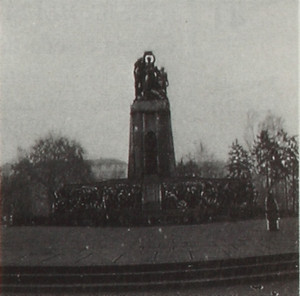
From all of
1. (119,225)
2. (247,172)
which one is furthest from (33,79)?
(247,172)

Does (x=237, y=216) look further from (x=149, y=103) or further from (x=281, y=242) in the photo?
(x=281, y=242)

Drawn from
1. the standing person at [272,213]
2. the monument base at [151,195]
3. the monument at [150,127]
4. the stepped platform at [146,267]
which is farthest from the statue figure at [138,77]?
the stepped platform at [146,267]

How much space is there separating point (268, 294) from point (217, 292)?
540 mm

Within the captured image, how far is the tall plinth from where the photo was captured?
16484 mm

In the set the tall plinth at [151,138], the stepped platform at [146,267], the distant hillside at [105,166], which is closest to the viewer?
the stepped platform at [146,267]

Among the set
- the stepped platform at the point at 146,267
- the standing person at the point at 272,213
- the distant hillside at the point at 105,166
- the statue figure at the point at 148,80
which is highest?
the statue figure at the point at 148,80

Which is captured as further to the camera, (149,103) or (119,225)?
(149,103)

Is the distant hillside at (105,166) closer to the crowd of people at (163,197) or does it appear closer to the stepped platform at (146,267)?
the crowd of people at (163,197)

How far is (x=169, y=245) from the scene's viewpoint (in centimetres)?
806

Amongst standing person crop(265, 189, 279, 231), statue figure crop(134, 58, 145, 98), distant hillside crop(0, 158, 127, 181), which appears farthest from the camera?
distant hillside crop(0, 158, 127, 181)

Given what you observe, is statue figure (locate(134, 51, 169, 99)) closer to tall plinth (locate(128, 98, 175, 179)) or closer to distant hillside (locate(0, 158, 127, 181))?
tall plinth (locate(128, 98, 175, 179))

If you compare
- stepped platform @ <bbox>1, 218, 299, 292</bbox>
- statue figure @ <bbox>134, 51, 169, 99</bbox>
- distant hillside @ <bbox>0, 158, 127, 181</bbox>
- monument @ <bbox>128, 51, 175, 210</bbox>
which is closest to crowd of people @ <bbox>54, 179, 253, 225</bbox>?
monument @ <bbox>128, 51, 175, 210</bbox>

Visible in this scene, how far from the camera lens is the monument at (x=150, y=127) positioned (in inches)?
649

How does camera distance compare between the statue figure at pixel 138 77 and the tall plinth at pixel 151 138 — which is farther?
the statue figure at pixel 138 77
